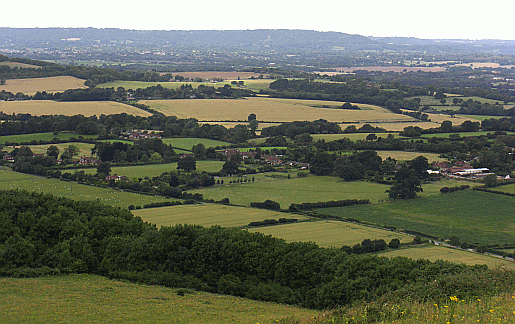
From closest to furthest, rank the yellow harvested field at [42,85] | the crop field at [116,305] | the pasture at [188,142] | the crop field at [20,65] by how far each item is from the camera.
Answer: the crop field at [116,305]
the pasture at [188,142]
the yellow harvested field at [42,85]
the crop field at [20,65]

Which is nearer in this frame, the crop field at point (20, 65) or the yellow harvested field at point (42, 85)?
the yellow harvested field at point (42, 85)

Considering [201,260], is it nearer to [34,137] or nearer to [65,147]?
[65,147]

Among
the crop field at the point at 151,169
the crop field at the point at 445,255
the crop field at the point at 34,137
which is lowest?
the crop field at the point at 151,169

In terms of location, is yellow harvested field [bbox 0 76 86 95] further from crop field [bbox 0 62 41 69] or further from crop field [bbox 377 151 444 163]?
crop field [bbox 377 151 444 163]

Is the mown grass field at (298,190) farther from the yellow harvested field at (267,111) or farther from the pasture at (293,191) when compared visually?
the yellow harvested field at (267,111)

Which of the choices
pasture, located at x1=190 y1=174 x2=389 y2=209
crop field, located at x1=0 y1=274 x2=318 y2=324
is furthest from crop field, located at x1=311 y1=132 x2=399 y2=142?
crop field, located at x1=0 y1=274 x2=318 y2=324

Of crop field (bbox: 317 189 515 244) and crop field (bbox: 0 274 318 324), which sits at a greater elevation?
crop field (bbox: 0 274 318 324)

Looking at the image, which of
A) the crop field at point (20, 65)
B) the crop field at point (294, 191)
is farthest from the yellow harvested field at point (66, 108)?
the crop field at point (294, 191)
